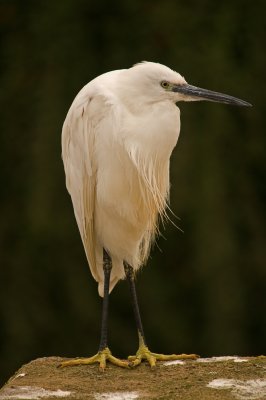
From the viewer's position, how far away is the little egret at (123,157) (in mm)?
2221

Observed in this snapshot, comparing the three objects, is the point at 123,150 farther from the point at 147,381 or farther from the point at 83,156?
the point at 147,381

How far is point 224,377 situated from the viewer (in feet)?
6.88

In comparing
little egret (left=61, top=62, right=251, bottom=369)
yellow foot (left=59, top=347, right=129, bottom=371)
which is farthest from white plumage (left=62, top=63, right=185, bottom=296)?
yellow foot (left=59, top=347, right=129, bottom=371)

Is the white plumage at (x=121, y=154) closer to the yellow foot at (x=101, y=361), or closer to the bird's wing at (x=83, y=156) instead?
the bird's wing at (x=83, y=156)

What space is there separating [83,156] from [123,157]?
0.38 ft

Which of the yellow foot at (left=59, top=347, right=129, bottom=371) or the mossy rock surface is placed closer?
the mossy rock surface

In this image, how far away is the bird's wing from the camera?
7.48 feet

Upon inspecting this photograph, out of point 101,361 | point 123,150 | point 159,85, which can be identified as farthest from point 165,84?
point 101,361

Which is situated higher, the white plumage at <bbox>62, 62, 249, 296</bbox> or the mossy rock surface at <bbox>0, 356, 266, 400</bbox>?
the white plumage at <bbox>62, 62, 249, 296</bbox>

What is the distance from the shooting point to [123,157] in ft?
7.39

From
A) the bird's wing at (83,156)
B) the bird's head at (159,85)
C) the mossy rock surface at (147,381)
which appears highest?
the bird's head at (159,85)

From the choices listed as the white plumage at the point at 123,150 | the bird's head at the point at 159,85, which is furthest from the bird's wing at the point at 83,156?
the bird's head at the point at 159,85

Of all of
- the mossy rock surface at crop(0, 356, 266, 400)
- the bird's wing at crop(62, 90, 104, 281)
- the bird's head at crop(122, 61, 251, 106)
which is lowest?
the mossy rock surface at crop(0, 356, 266, 400)

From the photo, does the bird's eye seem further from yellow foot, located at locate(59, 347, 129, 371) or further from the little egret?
yellow foot, located at locate(59, 347, 129, 371)
